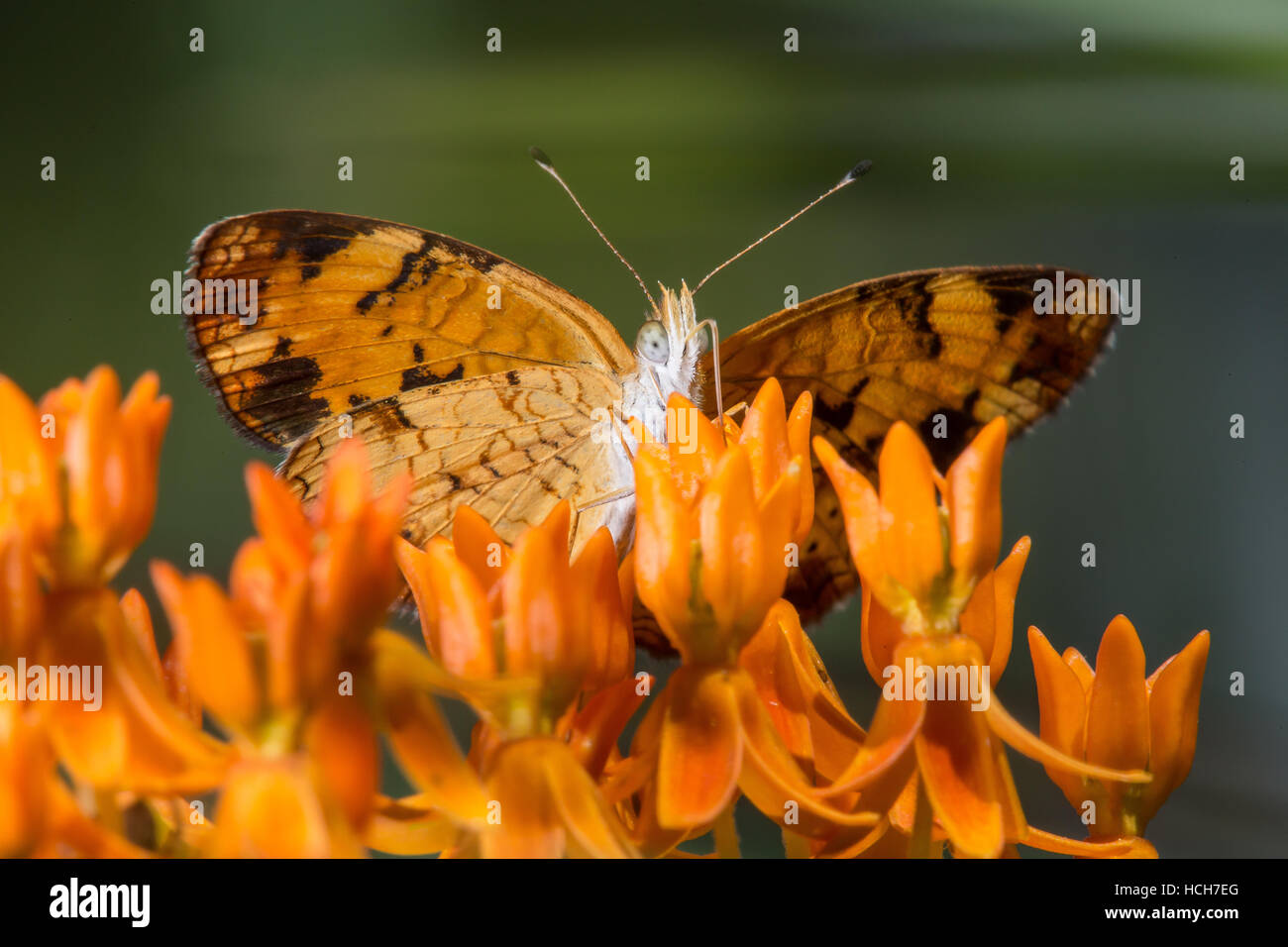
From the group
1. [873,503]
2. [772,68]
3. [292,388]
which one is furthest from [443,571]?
[772,68]

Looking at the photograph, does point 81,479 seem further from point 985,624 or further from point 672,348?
point 672,348

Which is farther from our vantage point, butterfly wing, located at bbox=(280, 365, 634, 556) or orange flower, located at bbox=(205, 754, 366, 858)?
butterfly wing, located at bbox=(280, 365, 634, 556)

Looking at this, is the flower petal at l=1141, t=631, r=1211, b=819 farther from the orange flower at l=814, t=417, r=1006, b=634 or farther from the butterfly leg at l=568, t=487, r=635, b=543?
the butterfly leg at l=568, t=487, r=635, b=543

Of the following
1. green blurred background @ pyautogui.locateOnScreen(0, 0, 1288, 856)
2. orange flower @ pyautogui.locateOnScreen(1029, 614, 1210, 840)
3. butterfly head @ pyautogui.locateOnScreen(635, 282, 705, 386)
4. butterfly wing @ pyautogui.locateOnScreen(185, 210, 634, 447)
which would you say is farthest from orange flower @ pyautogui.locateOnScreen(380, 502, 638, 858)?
green blurred background @ pyautogui.locateOnScreen(0, 0, 1288, 856)

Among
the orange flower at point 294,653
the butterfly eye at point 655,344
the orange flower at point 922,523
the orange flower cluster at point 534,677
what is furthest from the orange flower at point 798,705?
the butterfly eye at point 655,344

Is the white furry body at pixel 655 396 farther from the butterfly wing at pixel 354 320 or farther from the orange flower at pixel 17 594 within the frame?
the orange flower at pixel 17 594
